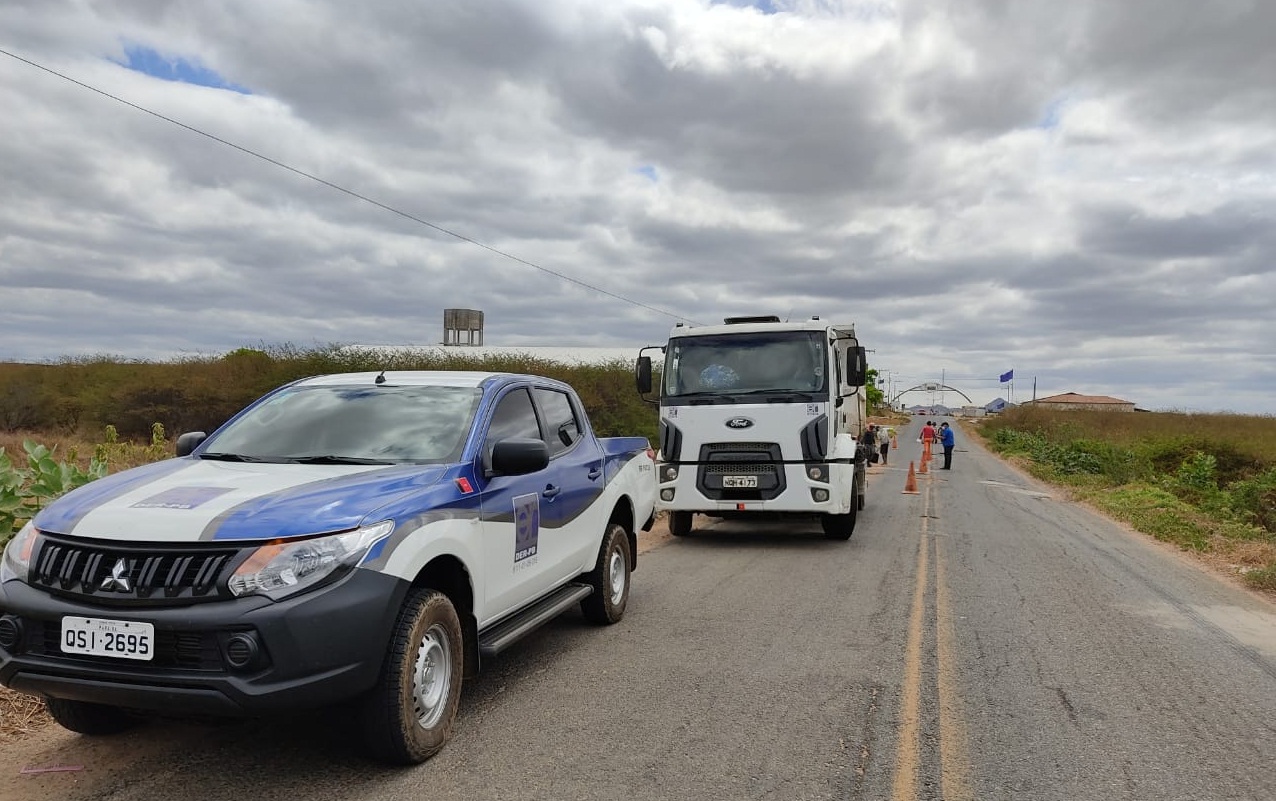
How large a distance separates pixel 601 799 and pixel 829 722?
4.95 ft

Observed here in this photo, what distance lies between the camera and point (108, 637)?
11.2ft

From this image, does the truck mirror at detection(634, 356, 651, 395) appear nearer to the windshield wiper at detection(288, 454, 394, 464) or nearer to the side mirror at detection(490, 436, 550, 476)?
the side mirror at detection(490, 436, 550, 476)

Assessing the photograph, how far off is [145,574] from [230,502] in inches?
16.2

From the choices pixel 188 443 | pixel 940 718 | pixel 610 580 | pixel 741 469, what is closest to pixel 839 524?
pixel 741 469

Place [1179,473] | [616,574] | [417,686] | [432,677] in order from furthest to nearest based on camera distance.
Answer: [1179,473]
[616,574]
[432,677]
[417,686]

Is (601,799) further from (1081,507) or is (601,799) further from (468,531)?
(1081,507)

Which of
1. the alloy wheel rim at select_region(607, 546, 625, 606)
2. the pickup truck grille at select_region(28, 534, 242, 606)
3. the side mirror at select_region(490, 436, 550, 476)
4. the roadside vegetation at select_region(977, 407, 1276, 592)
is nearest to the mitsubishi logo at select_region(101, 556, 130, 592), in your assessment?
the pickup truck grille at select_region(28, 534, 242, 606)

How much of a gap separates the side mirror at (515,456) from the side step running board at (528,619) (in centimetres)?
86

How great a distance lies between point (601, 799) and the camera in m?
3.72

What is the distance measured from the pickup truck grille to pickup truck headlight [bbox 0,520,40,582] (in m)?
0.22

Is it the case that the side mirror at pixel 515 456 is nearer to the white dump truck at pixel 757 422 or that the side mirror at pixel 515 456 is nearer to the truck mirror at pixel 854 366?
the white dump truck at pixel 757 422

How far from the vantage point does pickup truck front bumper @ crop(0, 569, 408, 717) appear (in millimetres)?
3334

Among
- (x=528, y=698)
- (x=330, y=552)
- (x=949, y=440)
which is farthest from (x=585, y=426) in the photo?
(x=949, y=440)

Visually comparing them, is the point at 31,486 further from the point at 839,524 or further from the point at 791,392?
the point at 839,524
